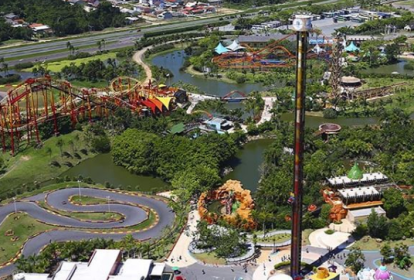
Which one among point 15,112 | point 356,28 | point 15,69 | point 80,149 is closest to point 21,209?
point 80,149

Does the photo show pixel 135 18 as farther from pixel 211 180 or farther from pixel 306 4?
pixel 211 180

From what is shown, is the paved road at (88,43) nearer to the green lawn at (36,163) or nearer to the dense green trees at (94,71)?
the dense green trees at (94,71)

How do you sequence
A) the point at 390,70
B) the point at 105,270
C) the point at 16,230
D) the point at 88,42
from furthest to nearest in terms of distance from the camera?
the point at 88,42 < the point at 390,70 < the point at 16,230 < the point at 105,270

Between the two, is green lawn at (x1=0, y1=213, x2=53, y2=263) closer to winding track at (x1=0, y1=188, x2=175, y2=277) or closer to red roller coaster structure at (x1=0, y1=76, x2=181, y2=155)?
winding track at (x1=0, y1=188, x2=175, y2=277)

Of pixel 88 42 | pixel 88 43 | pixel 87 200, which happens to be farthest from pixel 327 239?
pixel 88 42

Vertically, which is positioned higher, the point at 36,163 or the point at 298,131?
the point at 298,131

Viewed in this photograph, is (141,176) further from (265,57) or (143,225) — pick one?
(265,57)

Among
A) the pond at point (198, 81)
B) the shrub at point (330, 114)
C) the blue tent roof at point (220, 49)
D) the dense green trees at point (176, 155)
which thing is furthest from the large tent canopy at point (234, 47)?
the dense green trees at point (176, 155)
